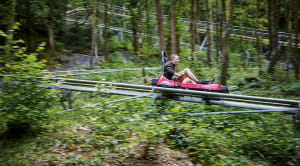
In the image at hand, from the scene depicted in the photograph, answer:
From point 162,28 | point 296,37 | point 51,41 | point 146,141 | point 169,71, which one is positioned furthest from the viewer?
point 51,41

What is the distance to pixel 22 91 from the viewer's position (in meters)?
5.38

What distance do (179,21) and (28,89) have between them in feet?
39.3

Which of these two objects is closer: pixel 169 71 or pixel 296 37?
pixel 169 71

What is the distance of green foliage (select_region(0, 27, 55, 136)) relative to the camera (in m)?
5.23

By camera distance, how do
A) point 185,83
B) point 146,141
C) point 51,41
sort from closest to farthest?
point 146,141 → point 185,83 → point 51,41

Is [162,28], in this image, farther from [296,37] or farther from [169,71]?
[296,37]

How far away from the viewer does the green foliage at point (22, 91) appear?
523 centimetres

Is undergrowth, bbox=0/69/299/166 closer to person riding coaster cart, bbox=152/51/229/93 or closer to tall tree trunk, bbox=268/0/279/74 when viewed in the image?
person riding coaster cart, bbox=152/51/229/93

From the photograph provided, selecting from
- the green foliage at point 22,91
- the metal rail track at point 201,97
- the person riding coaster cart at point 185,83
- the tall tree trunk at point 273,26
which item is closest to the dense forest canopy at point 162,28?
the tall tree trunk at point 273,26

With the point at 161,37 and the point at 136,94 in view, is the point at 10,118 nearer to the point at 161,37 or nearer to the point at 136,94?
the point at 136,94

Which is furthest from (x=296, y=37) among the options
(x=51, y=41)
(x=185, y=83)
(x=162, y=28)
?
(x=51, y=41)

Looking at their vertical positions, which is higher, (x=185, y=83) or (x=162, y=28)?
(x=162, y=28)

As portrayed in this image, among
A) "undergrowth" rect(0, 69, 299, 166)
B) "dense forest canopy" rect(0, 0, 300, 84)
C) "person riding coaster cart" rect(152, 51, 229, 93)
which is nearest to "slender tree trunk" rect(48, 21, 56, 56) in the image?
"dense forest canopy" rect(0, 0, 300, 84)

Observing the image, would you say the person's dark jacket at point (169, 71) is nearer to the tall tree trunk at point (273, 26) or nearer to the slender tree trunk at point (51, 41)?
the tall tree trunk at point (273, 26)
